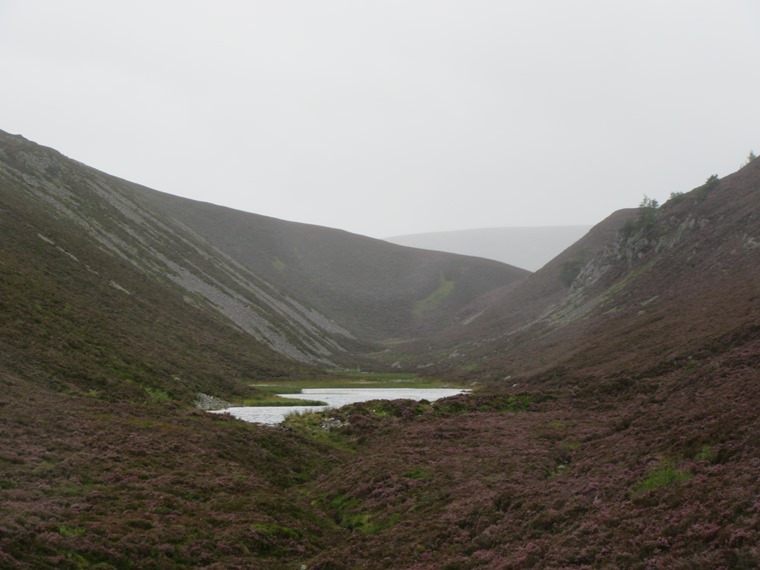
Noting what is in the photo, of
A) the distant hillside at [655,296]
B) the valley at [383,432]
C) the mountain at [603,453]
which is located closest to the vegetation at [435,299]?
the distant hillside at [655,296]

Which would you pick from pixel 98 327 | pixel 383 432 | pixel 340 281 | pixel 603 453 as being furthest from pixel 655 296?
pixel 340 281

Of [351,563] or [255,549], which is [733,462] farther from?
[255,549]

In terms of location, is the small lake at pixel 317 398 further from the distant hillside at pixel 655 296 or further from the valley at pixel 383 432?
the distant hillside at pixel 655 296

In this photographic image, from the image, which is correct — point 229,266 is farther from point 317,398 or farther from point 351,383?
point 317,398

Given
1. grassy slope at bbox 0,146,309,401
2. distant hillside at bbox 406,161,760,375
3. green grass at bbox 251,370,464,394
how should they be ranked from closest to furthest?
grassy slope at bbox 0,146,309,401
distant hillside at bbox 406,161,760,375
green grass at bbox 251,370,464,394

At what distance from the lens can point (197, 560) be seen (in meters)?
16.9

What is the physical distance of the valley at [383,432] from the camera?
51.1 feet

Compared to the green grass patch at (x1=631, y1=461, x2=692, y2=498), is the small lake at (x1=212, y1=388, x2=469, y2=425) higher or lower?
lower

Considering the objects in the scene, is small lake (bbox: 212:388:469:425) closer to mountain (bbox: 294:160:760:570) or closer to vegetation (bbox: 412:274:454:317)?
mountain (bbox: 294:160:760:570)

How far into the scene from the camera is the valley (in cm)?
1559

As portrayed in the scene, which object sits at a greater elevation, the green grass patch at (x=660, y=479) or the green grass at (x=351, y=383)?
the green grass patch at (x=660, y=479)

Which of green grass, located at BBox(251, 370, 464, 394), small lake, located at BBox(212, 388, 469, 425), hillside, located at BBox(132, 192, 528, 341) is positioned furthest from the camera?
hillside, located at BBox(132, 192, 528, 341)

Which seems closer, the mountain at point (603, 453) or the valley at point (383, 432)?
the mountain at point (603, 453)

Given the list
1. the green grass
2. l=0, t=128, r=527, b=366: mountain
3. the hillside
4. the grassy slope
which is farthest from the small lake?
the hillside
